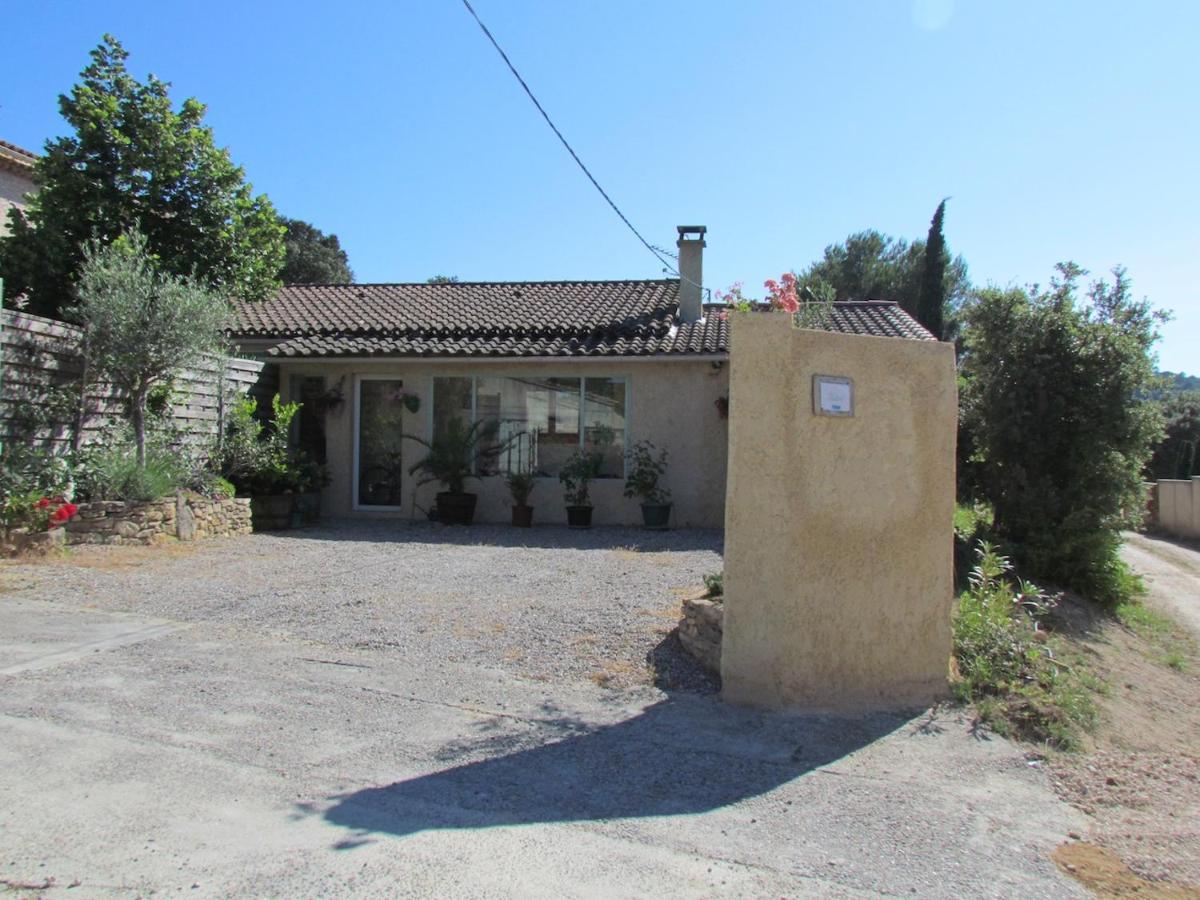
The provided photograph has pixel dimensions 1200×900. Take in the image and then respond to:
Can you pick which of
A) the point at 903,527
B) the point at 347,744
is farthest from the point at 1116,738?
the point at 347,744

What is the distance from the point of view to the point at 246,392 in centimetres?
1328

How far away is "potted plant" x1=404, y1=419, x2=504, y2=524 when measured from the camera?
43.6 ft

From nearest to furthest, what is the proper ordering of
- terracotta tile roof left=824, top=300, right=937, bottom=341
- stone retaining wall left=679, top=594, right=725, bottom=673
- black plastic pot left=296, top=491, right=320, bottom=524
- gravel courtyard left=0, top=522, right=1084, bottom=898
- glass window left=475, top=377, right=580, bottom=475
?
gravel courtyard left=0, top=522, right=1084, bottom=898, stone retaining wall left=679, top=594, right=725, bottom=673, black plastic pot left=296, top=491, right=320, bottom=524, glass window left=475, top=377, right=580, bottom=475, terracotta tile roof left=824, top=300, right=937, bottom=341

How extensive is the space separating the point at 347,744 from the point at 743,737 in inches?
78.2

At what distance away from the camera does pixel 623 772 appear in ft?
13.6

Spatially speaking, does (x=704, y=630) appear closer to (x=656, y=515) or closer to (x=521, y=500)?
(x=656, y=515)

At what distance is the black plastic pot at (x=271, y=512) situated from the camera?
1226 centimetres

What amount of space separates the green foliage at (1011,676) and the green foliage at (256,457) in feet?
31.0

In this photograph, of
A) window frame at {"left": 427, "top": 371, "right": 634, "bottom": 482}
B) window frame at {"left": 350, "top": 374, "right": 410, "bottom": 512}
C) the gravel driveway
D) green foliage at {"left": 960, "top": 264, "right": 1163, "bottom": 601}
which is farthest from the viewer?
window frame at {"left": 350, "top": 374, "right": 410, "bottom": 512}

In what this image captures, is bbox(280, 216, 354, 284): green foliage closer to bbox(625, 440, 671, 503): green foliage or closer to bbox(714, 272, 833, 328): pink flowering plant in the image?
bbox(625, 440, 671, 503): green foliage

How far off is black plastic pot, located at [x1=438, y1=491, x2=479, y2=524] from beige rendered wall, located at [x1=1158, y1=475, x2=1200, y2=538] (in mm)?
13949

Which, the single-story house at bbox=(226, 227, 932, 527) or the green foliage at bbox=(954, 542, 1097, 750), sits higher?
the single-story house at bbox=(226, 227, 932, 527)

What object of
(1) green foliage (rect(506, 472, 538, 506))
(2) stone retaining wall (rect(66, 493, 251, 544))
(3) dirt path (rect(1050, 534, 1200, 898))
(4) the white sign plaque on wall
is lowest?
(3) dirt path (rect(1050, 534, 1200, 898))

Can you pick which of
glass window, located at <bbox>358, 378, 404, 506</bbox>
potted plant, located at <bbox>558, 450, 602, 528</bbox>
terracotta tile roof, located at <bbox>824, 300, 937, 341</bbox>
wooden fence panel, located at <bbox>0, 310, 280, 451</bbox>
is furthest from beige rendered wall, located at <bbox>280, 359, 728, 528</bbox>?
wooden fence panel, located at <bbox>0, 310, 280, 451</bbox>
